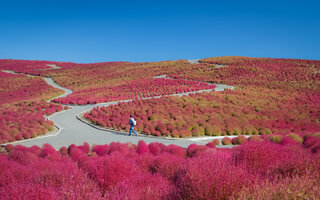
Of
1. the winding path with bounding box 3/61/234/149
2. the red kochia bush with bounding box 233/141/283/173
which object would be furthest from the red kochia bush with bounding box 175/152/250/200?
the winding path with bounding box 3/61/234/149

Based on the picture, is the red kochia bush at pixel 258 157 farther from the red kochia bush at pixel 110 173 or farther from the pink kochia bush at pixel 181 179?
the red kochia bush at pixel 110 173

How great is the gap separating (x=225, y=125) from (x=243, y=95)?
48.5 feet

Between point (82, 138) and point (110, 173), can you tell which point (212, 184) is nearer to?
point (110, 173)

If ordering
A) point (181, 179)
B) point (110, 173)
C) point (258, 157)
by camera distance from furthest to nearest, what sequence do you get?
point (258, 157)
point (110, 173)
point (181, 179)

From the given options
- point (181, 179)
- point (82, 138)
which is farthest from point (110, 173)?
point (82, 138)

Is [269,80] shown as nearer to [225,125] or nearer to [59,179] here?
[225,125]

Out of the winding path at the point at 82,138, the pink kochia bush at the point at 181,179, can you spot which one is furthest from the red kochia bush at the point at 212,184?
the winding path at the point at 82,138

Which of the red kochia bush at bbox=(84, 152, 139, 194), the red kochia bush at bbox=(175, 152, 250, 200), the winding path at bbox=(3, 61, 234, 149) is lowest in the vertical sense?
the winding path at bbox=(3, 61, 234, 149)

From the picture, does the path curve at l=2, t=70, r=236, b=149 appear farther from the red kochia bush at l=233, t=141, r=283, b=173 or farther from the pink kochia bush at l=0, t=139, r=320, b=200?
the red kochia bush at l=233, t=141, r=283, b=173

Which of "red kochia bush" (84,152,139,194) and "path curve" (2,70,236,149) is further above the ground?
"red kochia bush" (84,152,139,194)

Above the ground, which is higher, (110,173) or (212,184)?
(212,184)

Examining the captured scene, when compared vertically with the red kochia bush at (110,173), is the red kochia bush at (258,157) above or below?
above

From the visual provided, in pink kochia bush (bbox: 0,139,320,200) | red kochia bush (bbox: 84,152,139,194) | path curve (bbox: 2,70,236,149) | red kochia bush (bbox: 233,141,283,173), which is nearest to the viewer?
pink kochia bush (bbox: 0,139,320,200)

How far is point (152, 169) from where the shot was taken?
615 cm
